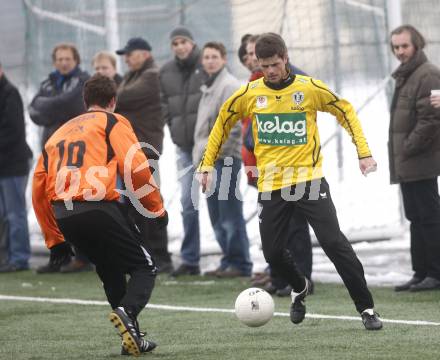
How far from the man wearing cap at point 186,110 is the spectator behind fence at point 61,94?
1.01 m

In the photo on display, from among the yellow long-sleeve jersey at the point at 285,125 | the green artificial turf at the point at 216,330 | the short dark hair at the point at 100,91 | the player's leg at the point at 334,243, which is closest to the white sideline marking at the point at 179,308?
the green artificial turf at the point at 216,330

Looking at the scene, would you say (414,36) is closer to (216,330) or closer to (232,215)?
(232,215)

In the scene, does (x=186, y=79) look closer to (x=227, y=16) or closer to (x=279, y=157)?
(x=227, y=16)

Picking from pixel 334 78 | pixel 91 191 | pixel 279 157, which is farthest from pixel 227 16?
pixel 91 191

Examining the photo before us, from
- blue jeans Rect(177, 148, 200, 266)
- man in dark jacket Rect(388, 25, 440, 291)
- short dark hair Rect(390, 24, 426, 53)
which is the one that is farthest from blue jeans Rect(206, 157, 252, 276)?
short dark hair Rect(390, 24, 426, 53)

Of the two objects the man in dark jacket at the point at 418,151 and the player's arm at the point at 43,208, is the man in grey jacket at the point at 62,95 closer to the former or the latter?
the man in dark jacket at the point at 418,151

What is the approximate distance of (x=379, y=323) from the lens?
7.86 meters

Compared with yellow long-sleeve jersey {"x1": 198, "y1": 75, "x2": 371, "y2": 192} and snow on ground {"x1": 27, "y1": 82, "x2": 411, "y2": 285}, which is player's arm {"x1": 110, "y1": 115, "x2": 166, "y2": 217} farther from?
snow on ground {"x1": 27, "y1": 82, "x2": 411, "y2": 285}

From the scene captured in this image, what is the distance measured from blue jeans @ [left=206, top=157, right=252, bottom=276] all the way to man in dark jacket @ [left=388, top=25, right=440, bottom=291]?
1.94 metres

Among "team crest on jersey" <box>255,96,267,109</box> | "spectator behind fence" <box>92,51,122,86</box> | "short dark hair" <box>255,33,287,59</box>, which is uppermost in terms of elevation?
"short dark hair" <box>255,33,287,59</box>

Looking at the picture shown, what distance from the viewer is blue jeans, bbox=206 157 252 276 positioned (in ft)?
38.0

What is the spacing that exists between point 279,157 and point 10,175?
5509 mm

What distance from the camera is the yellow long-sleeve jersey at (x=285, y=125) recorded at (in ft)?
26.9

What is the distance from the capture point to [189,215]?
474 inches
